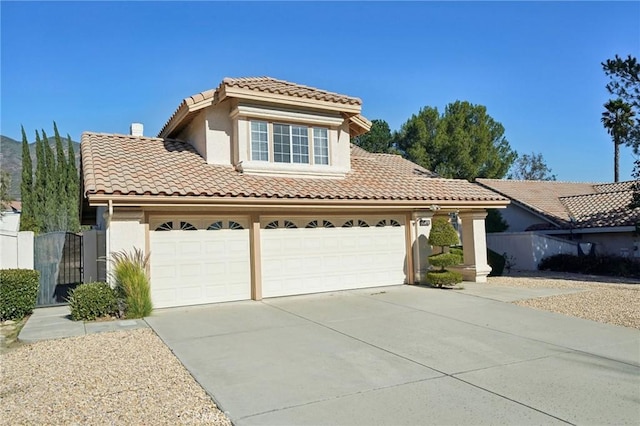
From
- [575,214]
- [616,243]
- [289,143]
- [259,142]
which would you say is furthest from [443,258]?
[575,214]

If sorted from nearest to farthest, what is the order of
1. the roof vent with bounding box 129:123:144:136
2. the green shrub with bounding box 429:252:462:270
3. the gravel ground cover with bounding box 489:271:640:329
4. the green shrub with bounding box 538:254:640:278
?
the gravel ground cover with bounding box 489:271:640:329
the green shrub with bounding box 429:252:462:270
the roof vent with bounding box 129:123:144:136
the green shrub with bounding box 538:254:640:278

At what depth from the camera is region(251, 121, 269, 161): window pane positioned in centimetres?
1430

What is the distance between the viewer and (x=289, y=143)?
48.9 feet

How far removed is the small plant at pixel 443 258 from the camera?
48.3 feet

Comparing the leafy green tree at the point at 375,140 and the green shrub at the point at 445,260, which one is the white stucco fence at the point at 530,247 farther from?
the leafy green tree at the point at 375,140

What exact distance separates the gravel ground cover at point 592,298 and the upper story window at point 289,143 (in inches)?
291

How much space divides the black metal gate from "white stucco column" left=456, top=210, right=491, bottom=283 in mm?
12355

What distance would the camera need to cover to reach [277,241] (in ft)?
44.5

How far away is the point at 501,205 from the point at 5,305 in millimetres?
15069

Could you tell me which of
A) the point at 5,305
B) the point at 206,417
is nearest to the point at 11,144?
the point at 5,305

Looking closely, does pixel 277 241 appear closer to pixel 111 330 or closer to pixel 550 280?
pixel 111 330

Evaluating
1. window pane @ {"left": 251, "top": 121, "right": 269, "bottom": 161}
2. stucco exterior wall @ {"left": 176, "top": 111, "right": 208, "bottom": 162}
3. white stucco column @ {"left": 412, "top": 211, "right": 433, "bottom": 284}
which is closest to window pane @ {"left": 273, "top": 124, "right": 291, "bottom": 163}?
window pane @ {"left": 251, "top": 121, "right": 269, "bottom": 161}

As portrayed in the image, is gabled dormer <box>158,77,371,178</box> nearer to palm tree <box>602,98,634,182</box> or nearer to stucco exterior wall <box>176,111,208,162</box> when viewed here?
stucco exterior wall <box>176,111,208,162</box>

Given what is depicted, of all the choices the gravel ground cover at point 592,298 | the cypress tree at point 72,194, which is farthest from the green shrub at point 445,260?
the cypress tree at point 72,194
